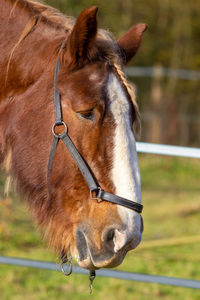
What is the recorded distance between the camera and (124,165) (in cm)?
201

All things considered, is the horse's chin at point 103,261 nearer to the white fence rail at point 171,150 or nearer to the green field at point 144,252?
the green field at point 144,252

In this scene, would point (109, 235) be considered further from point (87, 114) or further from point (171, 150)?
point (171, 150)

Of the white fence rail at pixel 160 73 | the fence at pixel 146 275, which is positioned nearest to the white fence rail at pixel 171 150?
the fence at pixel 146 275

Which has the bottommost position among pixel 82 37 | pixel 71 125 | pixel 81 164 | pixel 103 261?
pixel 103 261

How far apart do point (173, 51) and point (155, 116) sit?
332 centimetres

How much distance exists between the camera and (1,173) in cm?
246

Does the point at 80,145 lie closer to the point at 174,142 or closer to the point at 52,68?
the point at 52,68

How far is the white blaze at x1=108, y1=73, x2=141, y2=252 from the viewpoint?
1978 mm

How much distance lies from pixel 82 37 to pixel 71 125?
353mm

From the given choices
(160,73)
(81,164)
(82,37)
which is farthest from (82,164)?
(160,73)

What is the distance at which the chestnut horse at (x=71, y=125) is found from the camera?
201 cm

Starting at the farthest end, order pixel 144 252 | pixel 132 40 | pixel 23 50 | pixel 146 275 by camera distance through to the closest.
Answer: pixel 144 252 → pixel 146 275 → pixel 132 40 → pixel 23 50

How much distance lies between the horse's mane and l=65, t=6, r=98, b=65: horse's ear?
12cm

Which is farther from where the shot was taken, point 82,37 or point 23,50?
point 23,50
